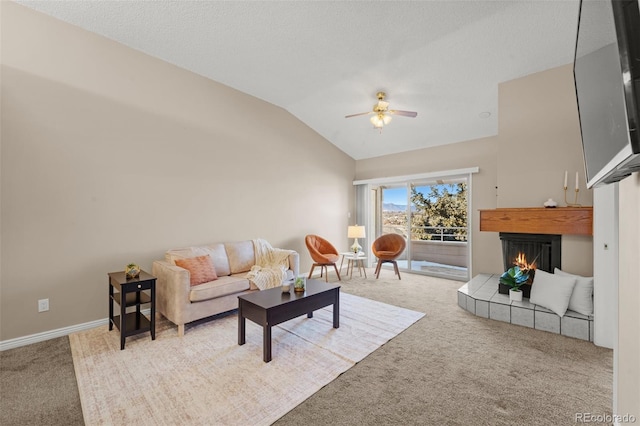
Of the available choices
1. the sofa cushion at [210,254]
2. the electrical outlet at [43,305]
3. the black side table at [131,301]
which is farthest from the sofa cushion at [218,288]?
the electrical outlet at [43,305]

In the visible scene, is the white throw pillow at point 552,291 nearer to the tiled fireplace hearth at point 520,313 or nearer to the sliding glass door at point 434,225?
the tiled fireplace hearth at point 520,313

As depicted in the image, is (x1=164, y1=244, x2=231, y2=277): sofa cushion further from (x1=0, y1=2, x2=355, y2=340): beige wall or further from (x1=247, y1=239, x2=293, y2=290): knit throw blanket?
(x1=247, y1=239, x2=293, y2=290): knit throw blanket

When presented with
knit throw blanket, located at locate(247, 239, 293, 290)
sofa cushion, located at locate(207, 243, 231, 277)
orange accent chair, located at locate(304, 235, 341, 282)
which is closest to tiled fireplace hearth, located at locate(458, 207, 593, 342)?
orange accent chair, located at locate(304, 235, 341, 282)

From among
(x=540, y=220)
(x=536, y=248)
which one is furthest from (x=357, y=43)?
(x=536, y=248)

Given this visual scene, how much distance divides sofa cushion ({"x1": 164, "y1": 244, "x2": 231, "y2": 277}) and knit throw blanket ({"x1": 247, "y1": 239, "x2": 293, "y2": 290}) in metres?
0.38

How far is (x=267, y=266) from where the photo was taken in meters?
4.17

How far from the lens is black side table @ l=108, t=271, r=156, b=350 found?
2631mm

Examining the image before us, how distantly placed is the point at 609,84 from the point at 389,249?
5156 millimetres

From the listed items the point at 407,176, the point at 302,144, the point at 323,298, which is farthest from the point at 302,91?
the point at 323,298

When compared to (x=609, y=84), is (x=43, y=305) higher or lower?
lower

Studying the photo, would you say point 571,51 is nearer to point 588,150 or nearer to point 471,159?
point 471,159

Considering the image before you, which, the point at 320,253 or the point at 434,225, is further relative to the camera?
the point at 434,225

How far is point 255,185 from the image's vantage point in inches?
186

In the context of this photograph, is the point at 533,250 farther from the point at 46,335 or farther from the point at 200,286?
the point at 46,335
